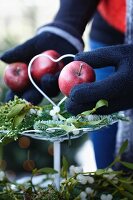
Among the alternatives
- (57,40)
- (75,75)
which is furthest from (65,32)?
(75,75)

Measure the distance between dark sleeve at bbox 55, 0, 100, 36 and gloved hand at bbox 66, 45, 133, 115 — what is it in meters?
0.33

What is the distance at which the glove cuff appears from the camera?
3.30 ft

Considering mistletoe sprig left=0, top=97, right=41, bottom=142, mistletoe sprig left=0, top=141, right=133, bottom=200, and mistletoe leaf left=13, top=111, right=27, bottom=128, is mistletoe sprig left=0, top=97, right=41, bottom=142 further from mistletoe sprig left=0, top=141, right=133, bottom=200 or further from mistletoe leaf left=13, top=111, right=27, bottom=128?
mistletoe sprig left=0, top=141, right=133, bottom=200

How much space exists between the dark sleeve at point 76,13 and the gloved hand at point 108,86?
0.33 metres

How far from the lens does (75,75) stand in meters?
0.74

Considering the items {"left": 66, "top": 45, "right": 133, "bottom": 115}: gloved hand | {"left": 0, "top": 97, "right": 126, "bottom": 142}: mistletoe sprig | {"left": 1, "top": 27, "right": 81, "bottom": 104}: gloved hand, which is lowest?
{"left": 0, "top": 97, "right": 126, "bottom": 142}: mistletoe sprig

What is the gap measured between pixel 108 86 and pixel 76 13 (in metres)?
0.44

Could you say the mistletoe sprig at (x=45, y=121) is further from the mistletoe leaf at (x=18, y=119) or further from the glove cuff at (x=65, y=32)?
the glove cuff at (x=65, y=32)

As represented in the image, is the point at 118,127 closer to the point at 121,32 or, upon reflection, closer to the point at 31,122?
the point at 121,32

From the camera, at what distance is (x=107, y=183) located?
85 centimetres

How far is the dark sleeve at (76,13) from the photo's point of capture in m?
1.09

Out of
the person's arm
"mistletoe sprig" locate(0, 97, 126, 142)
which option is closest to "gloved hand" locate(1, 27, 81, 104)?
the person's arm

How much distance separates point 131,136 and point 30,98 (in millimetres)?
382

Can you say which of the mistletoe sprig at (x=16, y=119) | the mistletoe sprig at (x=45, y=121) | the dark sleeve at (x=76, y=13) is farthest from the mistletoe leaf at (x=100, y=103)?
the dark sleeve at (x=76, y=13)
